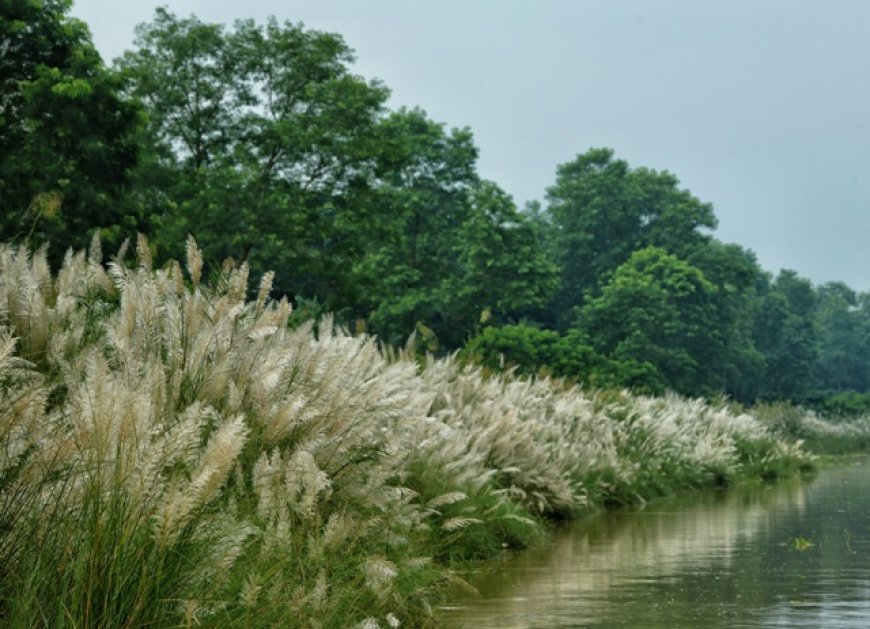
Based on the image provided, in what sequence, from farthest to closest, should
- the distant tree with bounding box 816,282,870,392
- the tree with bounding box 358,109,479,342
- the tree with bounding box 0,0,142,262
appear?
the distant tree with bounding box 816,282,870,392 < the tree with bounding box 358,109,479,342 < the tree with bounding box 0,0,142,262

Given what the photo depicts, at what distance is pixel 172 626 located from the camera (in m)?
4.46

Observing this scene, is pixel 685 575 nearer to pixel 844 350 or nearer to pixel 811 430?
pixel 811 430

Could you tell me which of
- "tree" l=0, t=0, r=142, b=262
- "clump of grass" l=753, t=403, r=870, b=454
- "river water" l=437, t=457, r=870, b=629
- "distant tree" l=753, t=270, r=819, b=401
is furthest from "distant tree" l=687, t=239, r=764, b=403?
"river water" l=437, t=457, r=870, b=629

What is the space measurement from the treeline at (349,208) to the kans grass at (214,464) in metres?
1.55

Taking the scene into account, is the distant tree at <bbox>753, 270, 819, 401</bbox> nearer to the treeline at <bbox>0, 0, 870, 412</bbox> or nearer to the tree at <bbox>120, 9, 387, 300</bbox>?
the treeline at <bbox>0, 0, 870, 412</bbox>

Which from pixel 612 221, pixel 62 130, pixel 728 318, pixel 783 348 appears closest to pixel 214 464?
pixel 62 130

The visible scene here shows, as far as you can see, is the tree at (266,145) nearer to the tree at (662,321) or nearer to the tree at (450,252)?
the tree at (450,252)

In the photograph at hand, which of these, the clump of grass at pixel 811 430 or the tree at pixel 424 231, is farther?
the tree at pixel 424 231

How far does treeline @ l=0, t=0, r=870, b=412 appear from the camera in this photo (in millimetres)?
32312

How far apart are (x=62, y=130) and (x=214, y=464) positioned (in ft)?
96.7

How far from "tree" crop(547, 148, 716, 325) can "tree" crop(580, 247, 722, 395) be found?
9258 mm

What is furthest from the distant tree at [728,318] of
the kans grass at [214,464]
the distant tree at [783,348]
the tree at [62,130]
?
the kans grass at [214,464]

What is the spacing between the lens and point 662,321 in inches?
2635

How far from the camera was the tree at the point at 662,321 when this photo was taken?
6612cm
